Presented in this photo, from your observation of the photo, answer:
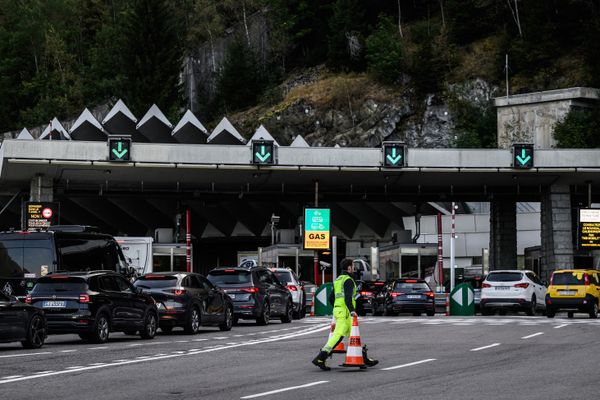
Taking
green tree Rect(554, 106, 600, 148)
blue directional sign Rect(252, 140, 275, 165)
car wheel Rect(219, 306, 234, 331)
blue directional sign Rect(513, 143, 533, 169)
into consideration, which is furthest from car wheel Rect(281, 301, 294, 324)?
green tree Rect(554, 106, 600, 148)

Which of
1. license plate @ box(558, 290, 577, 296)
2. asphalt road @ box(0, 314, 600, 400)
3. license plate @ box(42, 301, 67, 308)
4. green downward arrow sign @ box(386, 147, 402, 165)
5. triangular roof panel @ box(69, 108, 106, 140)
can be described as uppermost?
triangular roof panel @ box(69, 108, 106, 140)

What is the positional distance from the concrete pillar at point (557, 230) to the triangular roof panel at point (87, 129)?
34.2 metres

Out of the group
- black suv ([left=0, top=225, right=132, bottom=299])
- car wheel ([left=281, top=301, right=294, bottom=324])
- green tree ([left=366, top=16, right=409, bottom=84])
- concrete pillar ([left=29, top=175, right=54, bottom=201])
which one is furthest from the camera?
green tree ([left=366, top=16, right=409, bottom=84])

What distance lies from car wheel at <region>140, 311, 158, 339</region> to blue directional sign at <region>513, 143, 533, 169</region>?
3483 centimetres

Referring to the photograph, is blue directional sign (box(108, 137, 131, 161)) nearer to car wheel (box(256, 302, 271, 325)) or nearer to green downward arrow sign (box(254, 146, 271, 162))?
green downward arrow sign (box(254, 146, 271, 162))

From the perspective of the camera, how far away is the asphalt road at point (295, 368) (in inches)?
583

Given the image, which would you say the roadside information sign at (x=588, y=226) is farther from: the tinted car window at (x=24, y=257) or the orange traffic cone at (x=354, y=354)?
the orange traffic cone at (x=354, y=354)

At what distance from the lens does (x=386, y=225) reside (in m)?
94.1

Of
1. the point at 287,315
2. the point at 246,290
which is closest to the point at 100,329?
the point at 246,290

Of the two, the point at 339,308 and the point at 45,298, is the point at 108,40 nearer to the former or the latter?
the point at 45,298

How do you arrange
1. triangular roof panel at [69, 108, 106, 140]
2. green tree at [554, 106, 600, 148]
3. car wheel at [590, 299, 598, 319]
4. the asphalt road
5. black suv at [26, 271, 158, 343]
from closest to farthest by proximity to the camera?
the asphalt road → black suv at [26, 271, 158, 343] → car wheel at [590, 299, 598, 319] → green tree at [554, 106, 600, 148] → triangular roof panel at [69, 108, 106, 140]

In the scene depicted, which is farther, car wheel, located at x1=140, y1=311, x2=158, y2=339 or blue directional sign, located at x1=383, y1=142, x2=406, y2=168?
blue directional sign, located at x1=383, y1=142, x2=406, y2=168

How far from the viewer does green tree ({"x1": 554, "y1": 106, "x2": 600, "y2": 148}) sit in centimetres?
8619

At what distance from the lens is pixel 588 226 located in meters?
60.7
